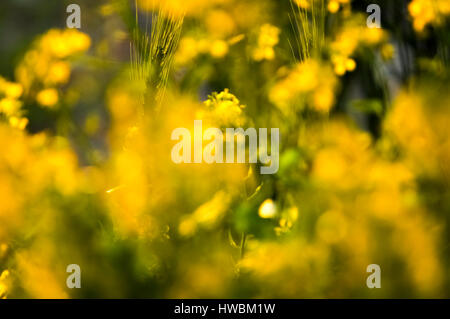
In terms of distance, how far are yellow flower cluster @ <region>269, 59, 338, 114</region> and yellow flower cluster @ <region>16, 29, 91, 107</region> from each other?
0.86 ft

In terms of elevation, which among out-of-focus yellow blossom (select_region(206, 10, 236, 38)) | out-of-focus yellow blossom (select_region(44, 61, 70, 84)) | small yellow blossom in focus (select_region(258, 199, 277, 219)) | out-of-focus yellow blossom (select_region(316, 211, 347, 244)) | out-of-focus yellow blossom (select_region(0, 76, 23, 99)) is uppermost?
out-of-focus yellow blossom (select_region(206, 10, 236, 38))

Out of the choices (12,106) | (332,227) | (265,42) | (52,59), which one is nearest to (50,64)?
(52,59)

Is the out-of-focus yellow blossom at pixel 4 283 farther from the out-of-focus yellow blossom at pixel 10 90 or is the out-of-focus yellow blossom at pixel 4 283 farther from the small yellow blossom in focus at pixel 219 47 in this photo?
the small yellow blossom in focus at pixel 219 47

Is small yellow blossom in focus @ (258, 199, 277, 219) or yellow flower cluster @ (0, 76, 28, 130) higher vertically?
yellow flower cluster @ (0, 76, 28, 130)

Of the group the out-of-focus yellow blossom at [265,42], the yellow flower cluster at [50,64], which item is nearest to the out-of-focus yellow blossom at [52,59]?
the yellow flower cluster at [50,64]

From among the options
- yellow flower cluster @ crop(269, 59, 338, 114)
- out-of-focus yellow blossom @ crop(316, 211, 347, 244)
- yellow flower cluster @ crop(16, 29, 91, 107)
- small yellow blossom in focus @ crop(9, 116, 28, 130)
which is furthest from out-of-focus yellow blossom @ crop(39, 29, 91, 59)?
out-of-focus yellow blossom @ crop(316, 211, 347, 244)

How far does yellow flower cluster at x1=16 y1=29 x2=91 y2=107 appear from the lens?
67 cm

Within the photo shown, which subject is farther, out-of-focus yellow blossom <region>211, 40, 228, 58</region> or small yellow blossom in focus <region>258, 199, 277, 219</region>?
out-of-focus yellow blossom <region>211, 40, 228, 58</region>

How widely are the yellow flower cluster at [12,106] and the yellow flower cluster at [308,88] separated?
31 cm

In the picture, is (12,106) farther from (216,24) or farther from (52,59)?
(216,24)

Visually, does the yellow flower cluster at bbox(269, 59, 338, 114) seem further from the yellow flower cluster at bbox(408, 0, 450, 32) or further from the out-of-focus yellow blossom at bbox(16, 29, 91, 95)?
the out-of-focus yellow blossom at bbox(16, 29, 91, 95)

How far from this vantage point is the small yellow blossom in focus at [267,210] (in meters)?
0.57

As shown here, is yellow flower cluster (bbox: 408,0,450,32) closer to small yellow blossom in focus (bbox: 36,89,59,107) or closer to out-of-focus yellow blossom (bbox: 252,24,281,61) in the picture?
out-of-focus yellow blossom (bbox: 252,24,281,61)

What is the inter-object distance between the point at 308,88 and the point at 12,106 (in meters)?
0.34
